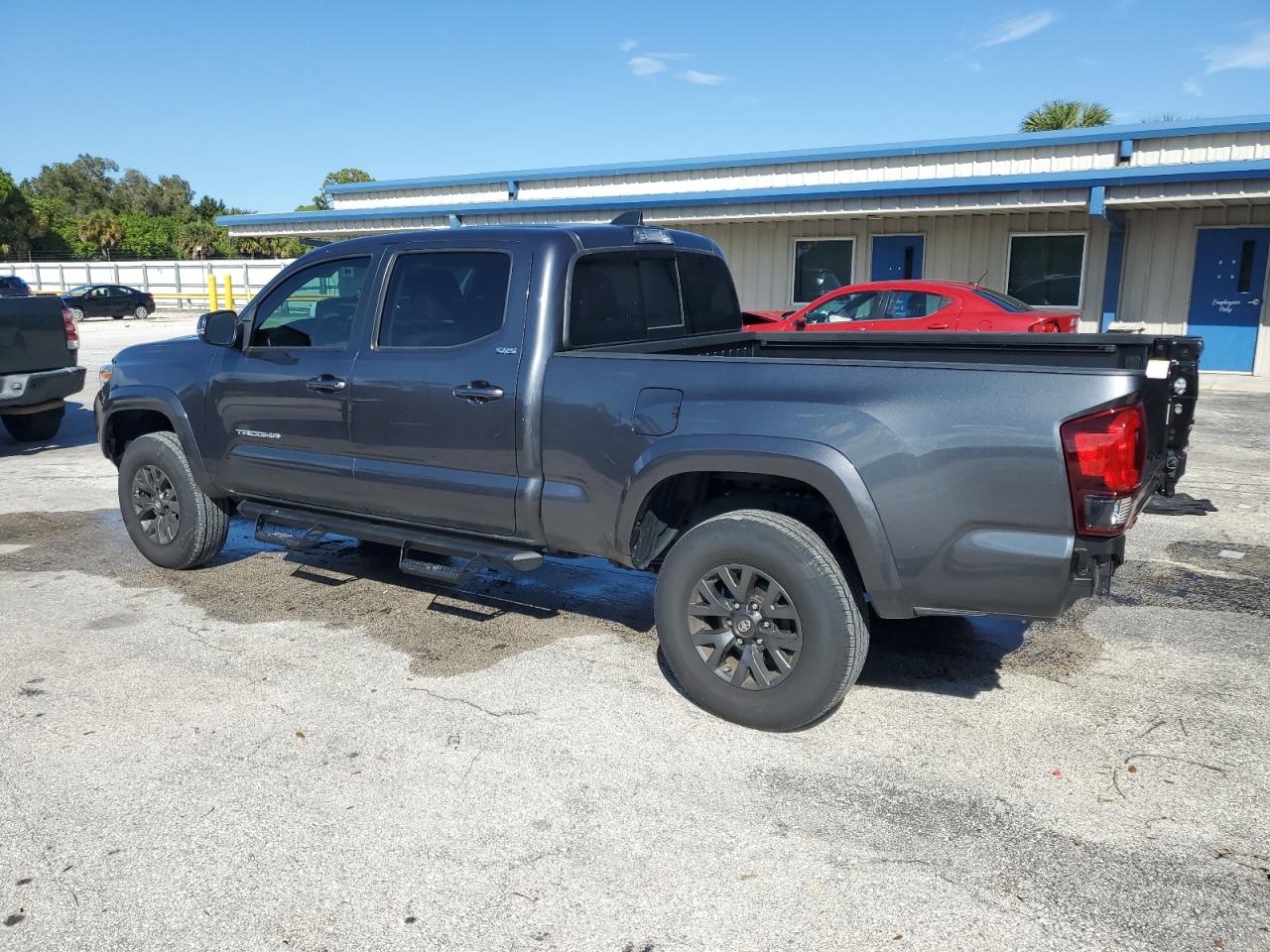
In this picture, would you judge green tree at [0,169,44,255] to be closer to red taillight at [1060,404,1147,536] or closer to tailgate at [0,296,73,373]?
tailgate at [0,296,73,373]

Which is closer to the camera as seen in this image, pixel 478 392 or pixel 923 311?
pixel 478 392

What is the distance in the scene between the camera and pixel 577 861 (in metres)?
3.07

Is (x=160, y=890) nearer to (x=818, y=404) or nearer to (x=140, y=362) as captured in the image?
(x=818, y=404)

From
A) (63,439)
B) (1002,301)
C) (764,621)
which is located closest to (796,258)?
(1002,301)

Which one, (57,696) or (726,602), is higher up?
(726,602)

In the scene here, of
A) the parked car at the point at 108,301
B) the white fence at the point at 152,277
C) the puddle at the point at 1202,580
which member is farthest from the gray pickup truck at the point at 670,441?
the white fence at the point at 152,277

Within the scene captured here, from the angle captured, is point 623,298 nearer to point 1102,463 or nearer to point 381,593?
Result: point 381,593

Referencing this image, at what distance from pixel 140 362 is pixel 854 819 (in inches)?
191

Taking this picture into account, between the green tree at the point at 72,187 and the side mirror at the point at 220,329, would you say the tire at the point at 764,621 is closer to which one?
the side mirror at the point at 220,329

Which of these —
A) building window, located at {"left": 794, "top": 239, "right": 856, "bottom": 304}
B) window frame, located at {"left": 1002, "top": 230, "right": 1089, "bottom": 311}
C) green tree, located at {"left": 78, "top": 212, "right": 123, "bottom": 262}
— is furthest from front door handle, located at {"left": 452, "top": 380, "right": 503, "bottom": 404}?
green tree, located at {"left": 78, "top": 212, "right": 123, "bottom": 262}

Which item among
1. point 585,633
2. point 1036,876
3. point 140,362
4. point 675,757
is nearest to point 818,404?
point 675,757

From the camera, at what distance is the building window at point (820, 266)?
1945cm

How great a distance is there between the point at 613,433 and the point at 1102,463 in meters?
1.80

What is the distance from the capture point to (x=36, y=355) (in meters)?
9.76
